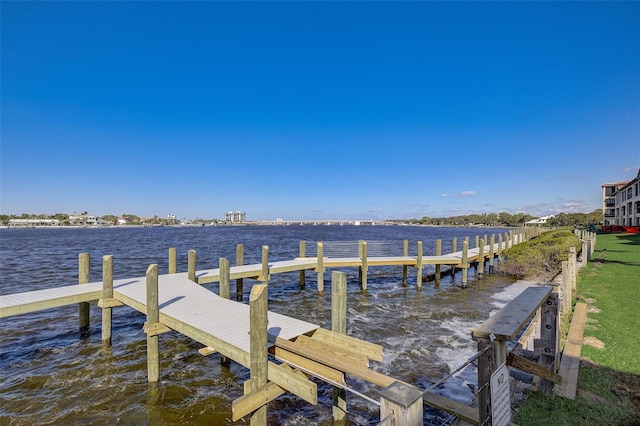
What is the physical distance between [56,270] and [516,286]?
27.9m

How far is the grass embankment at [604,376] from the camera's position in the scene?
3.80m

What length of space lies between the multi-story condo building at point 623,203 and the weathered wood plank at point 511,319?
47722 millimetres

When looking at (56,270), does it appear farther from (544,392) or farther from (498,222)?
(498,222)

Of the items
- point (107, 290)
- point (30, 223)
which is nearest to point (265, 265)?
point (107, 290)

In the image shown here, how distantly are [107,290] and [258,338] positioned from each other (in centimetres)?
666

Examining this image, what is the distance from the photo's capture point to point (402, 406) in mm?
1841

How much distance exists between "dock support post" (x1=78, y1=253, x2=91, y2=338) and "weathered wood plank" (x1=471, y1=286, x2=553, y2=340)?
428 inches

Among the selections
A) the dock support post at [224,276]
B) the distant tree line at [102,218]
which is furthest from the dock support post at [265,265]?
the distant tree line at [102,218]

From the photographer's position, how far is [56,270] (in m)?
20.2

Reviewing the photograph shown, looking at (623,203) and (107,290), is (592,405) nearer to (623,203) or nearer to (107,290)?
(107,290)

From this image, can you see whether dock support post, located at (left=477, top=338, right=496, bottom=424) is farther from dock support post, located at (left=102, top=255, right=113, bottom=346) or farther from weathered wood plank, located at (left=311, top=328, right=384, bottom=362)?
dock support post, located at (left=102, top=255, right=113, bottom=346)

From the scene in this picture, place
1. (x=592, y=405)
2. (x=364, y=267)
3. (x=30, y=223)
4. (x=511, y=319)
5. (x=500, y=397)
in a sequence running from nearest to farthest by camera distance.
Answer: (x=500, y=397)
(x=511, y=319)
(x=592, y=405)
(x=364, y=267)
(x=30, y=223)

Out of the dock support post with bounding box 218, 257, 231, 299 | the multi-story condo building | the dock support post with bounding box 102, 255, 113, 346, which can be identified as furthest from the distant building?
the multi-story condo building

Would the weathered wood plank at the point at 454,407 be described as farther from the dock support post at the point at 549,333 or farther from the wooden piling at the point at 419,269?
the wooden piling at the point at 419,269
